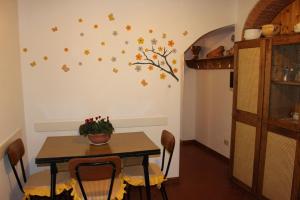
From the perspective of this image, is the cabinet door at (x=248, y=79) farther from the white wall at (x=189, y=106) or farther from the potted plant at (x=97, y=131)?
the white wall at (x=189, y=106)

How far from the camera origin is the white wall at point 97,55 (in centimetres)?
276

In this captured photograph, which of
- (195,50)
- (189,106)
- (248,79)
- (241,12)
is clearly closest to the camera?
(248,79)

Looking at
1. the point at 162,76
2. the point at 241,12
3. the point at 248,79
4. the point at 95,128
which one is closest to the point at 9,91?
the point at 95,128

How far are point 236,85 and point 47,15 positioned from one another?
2.33m

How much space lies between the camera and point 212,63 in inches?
173

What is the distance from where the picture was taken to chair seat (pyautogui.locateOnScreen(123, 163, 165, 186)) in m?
2.40

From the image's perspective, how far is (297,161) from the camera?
2.38 meters

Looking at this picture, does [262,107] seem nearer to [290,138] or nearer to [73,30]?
[290,138]

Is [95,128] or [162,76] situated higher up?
[162,76]

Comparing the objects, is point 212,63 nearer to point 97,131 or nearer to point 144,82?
point 144,82

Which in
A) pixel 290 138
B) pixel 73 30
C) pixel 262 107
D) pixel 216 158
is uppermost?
pixel 73 30

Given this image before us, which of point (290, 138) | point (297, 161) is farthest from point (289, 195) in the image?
Result: point (290, 138)

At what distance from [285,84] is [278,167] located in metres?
0.85

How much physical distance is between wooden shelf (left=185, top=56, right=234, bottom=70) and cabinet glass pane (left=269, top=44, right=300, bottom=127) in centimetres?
114
